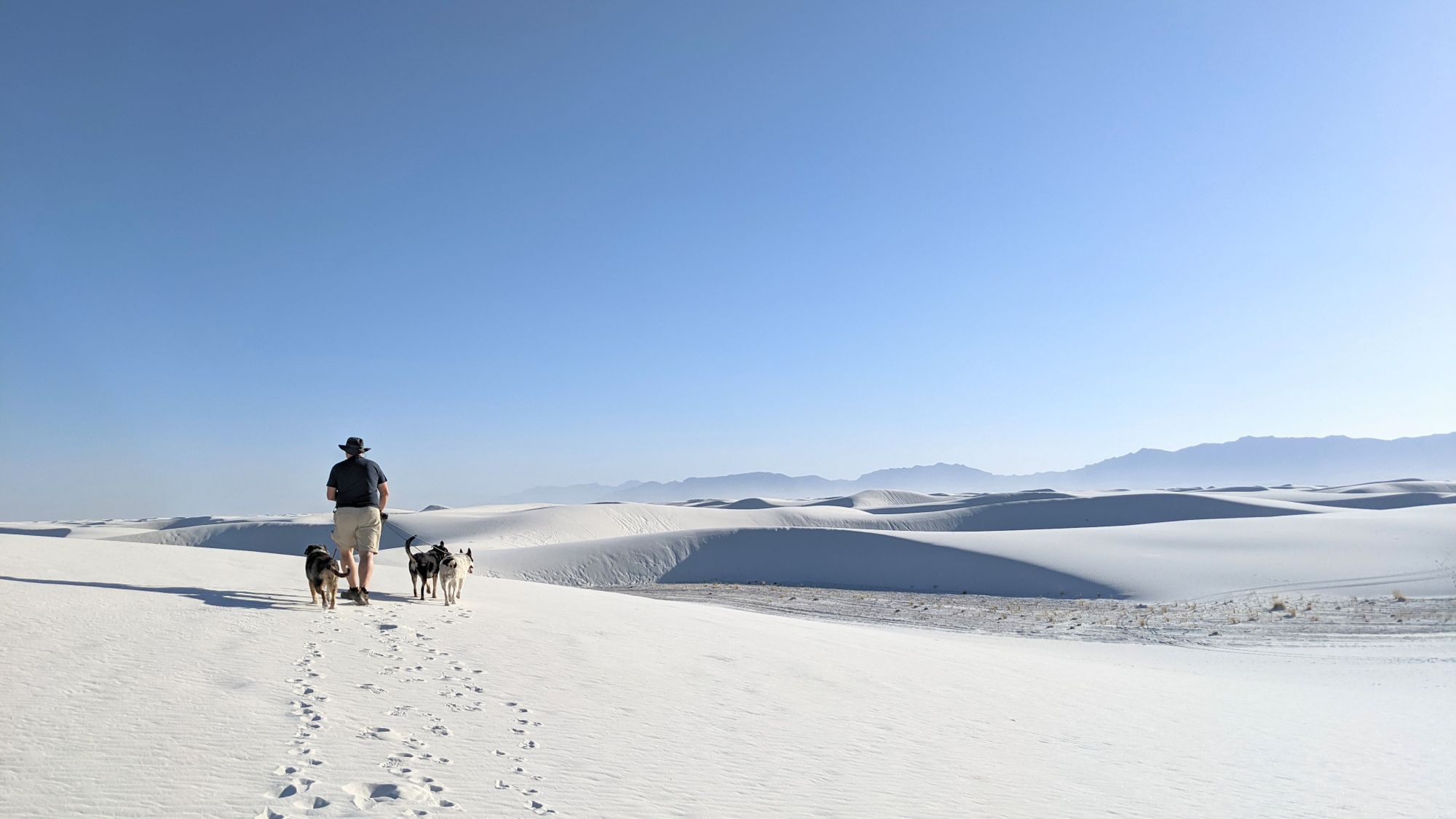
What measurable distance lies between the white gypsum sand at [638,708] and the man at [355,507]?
56cm

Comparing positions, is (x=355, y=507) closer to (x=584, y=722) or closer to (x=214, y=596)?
(x=214, y=596)

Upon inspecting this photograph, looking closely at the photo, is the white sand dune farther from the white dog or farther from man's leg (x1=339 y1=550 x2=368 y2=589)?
man's leg (x1=339 y1=550 x2=368 y2=589)

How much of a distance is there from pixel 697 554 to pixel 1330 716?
87.6 feet

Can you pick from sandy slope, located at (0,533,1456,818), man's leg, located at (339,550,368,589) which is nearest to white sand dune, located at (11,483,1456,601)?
man's leg, located at (339,550,368,589)

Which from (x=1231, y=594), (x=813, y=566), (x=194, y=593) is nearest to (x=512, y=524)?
(x=813, y=566)

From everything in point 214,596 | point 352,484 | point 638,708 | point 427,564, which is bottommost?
point 638,708

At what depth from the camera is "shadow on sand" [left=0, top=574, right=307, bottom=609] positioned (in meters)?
7.71

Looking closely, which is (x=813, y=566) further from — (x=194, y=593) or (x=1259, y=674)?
(x=194, y=593)

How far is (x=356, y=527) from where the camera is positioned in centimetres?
848

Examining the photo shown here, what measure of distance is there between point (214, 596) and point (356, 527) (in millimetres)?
1514

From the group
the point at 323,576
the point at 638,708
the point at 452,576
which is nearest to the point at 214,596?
the point at 323,576

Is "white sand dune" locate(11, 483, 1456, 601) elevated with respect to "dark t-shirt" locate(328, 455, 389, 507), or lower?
lower

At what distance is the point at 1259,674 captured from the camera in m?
11.5

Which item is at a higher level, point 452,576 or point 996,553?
point 452,576
